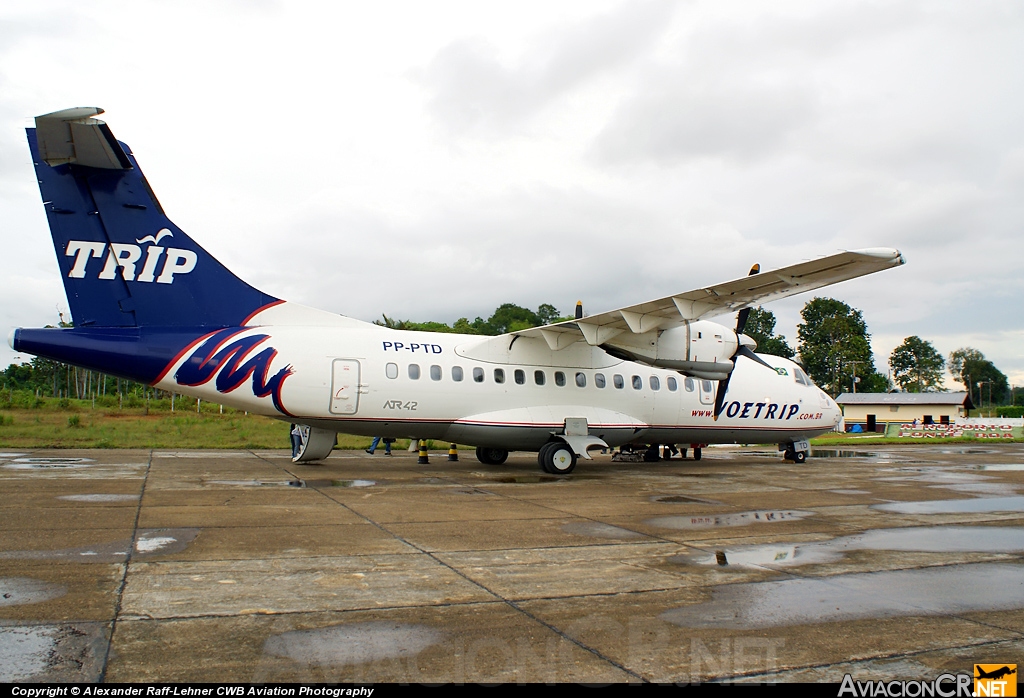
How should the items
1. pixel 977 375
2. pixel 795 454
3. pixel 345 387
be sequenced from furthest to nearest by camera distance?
1. pixel 977 375
2. pixel 795 454
3. pixel 345 387

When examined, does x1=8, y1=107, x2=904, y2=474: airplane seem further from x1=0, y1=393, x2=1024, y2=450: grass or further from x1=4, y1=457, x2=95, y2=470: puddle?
x1=0, y1=393, x2=1024, y2=450: grass

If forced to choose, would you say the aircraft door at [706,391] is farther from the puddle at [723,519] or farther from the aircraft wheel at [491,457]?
the puddle at [723,519]

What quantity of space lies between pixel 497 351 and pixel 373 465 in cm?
436

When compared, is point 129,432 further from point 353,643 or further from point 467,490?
point 353,643

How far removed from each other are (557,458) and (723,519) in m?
6.13

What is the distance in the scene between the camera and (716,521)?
9430 millimetres

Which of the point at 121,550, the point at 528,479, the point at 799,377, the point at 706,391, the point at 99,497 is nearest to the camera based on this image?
the point at 121,550

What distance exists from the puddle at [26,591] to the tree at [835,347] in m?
83.2

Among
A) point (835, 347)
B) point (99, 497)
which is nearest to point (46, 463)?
point (99, 497)

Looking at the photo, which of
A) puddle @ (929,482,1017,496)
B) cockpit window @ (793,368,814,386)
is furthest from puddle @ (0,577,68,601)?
cockpit window @ (793,368,814,386)

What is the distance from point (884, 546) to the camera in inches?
306

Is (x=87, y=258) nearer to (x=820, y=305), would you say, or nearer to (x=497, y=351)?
(x=497, y=351)

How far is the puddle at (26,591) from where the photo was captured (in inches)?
195

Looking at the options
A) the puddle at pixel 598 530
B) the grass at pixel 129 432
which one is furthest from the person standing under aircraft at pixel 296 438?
the puddle at pixel 598 530
